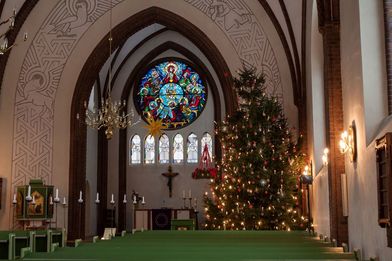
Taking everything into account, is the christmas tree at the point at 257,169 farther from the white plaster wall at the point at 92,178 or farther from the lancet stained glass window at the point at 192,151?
the lancet stained glass window at the point at 192,151

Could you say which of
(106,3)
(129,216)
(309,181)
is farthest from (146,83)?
(309,181)

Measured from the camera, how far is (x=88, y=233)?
24.1m

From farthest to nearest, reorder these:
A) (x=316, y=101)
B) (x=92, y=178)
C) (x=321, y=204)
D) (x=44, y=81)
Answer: (x=92, y=178), (x=44, y=81), (x=316, y=101), (x=321, y=204)

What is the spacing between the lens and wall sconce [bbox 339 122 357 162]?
9.02m

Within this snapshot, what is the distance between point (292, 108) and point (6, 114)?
29.1 feet

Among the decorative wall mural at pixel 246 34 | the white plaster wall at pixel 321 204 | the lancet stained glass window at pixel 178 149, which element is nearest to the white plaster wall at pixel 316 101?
the white plaster wall at pixel 321 204

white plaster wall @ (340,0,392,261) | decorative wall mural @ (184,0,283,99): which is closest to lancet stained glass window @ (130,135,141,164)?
decorative wall mural @ (184,0,283,99)

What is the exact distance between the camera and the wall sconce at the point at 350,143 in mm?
9016

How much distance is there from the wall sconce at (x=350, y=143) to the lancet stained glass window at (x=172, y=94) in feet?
55.9

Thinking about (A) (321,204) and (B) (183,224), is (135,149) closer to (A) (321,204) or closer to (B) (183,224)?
(B) (183,224)

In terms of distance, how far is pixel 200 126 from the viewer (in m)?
26.6

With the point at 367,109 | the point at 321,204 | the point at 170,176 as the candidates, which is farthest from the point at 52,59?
the point at 367,109

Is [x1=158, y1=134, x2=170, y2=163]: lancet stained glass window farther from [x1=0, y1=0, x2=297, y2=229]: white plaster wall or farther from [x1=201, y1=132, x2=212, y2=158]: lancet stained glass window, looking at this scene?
[x1=0, y1=0, x2=297, y2=229]: white plaster wall

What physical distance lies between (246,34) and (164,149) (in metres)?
8.97
